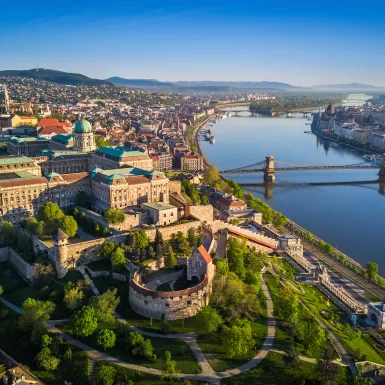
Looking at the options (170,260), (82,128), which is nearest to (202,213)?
(170,260)

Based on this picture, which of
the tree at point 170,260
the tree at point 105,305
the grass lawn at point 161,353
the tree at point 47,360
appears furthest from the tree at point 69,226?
Answer: the tree at point 47,360

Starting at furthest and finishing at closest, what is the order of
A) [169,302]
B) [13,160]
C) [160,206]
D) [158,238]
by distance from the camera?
[13,160], [160,206], [158,238], [169,302]

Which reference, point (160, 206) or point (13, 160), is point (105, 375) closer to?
point (160, 206)

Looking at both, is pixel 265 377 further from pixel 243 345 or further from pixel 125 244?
pixel 125 244

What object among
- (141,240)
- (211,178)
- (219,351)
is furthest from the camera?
(211,178)

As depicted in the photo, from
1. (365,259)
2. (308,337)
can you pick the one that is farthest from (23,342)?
(365,259)

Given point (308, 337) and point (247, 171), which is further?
point (247, 171)

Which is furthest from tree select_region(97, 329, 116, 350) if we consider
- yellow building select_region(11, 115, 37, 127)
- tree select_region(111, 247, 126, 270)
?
yellow building select_region(11, 115, 37, 127)

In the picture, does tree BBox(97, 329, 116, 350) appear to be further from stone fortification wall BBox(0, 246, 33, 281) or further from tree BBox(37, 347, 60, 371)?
stone fortification wall BBox(0, 246, 33, 281)
